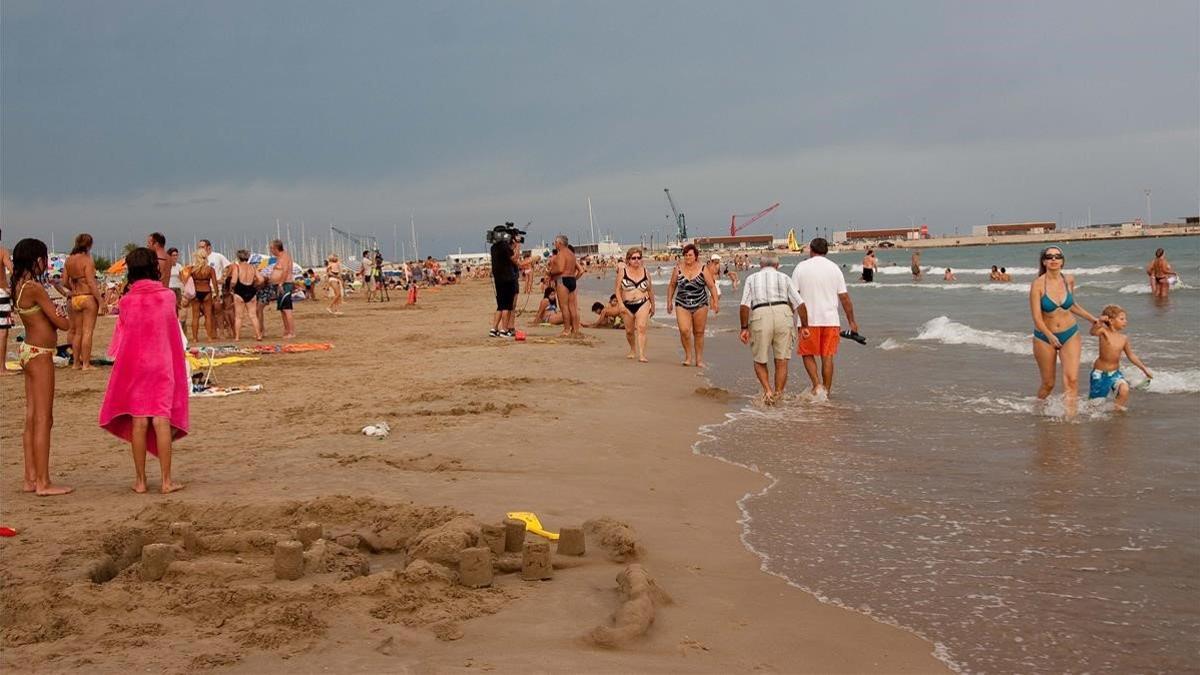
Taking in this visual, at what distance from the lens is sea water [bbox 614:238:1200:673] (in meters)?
3.92

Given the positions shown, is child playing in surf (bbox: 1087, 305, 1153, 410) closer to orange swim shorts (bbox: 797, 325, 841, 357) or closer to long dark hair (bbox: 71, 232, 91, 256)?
orange swim shorts (bbox: 797, 325, 841, 357)

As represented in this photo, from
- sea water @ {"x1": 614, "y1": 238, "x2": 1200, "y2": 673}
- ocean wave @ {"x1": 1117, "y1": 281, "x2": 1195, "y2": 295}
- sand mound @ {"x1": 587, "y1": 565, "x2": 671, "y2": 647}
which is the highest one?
sand mound @ {"x1": 587, "y1": 565, "x2": 671, "y2": 647}

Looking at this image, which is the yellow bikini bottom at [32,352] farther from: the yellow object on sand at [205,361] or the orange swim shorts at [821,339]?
the orange swim shorts at [821,339]

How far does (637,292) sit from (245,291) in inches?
261

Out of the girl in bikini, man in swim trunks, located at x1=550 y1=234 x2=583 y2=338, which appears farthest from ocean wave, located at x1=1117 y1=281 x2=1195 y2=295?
the girl in bikini

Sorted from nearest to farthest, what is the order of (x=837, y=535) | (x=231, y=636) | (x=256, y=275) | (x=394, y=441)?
1. (x=231, y=636)
2. (x=837, y=535)
3. (x=394, y=441)
4. (x=256, y=275)

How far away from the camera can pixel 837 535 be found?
206 inches

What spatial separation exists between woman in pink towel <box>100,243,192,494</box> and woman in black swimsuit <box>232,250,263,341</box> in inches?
394

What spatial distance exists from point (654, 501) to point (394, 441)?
2.27 meters

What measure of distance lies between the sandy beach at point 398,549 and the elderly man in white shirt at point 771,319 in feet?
3.67

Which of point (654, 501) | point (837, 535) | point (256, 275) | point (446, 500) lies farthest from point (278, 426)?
point (256, 275)

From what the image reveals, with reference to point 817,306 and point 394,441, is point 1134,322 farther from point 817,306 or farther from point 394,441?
point 394,441

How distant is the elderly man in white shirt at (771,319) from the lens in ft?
33.4

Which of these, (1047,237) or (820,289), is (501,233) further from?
(1047,237)
